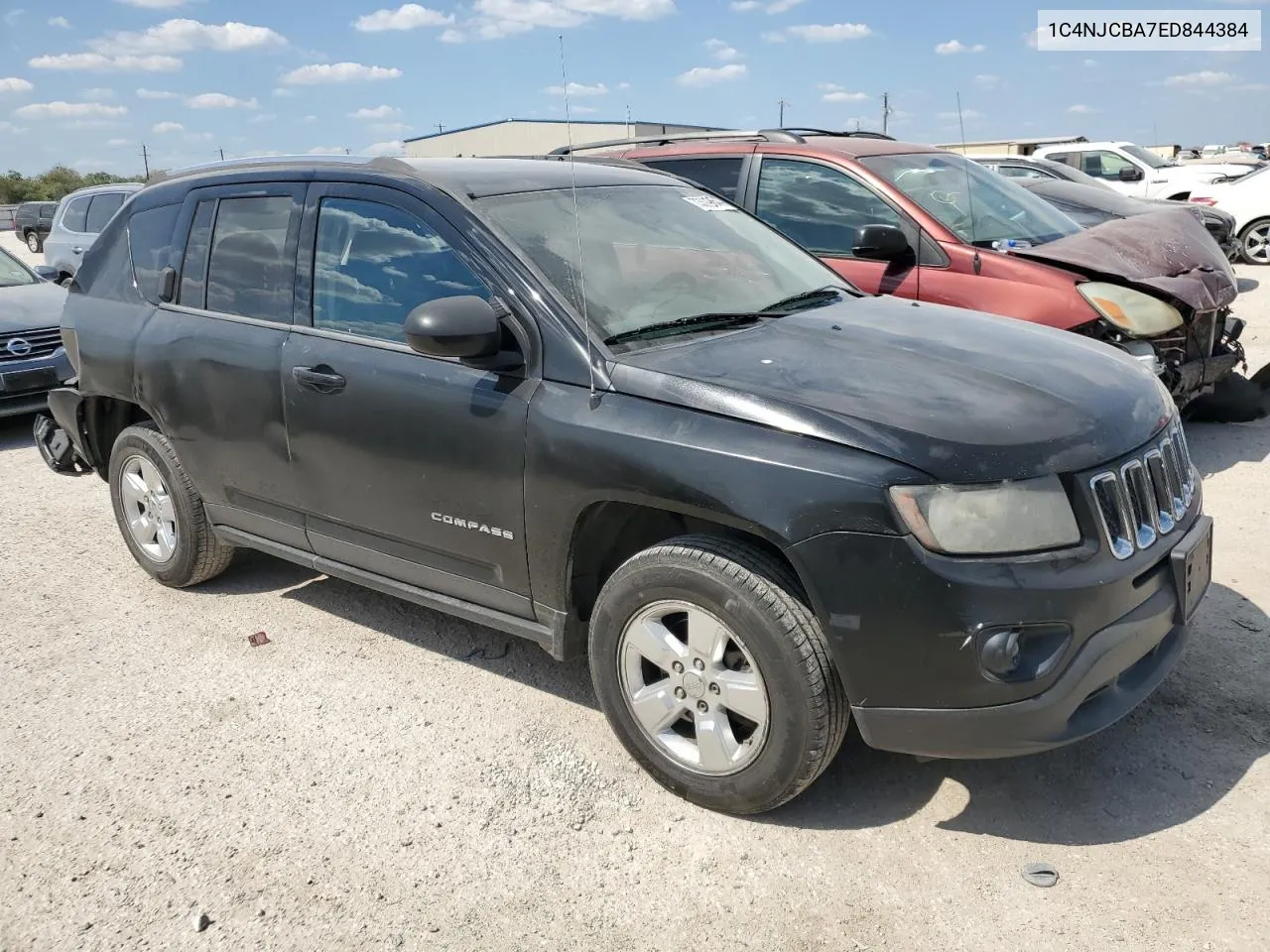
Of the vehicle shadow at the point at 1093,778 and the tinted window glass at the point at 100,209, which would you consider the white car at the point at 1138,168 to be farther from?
the vehicle shadow at the point at 1093,778

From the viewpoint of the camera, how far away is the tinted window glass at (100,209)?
45.6 ft

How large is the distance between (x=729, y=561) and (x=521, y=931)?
3.57ft

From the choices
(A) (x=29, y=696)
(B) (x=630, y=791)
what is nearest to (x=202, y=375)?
(A) (x=29, y=696)

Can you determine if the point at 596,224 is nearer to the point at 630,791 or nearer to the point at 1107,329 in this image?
the point at 630,791

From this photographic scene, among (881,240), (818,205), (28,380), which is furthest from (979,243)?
(28,380)

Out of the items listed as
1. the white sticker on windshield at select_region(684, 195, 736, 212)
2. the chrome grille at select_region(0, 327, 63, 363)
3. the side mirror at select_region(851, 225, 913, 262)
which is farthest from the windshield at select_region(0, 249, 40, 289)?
the side mirror at select_region(851, 225, 913, 262)

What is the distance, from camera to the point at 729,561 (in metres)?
2.79

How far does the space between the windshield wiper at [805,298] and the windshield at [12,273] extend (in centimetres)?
802

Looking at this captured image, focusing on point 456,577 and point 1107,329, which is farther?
point 1107,329

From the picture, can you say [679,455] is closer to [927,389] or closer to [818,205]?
[927,389]

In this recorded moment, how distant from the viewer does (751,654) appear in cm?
277

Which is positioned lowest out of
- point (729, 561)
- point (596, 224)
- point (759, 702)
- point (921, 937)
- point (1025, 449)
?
point (921, 937)

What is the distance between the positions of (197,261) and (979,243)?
13.8ft

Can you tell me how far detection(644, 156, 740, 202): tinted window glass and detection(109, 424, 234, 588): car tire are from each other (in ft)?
11.8
